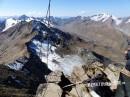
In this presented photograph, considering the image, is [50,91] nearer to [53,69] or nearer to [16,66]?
[16,66]

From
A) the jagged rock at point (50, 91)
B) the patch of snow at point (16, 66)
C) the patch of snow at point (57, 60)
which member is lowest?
the patch of snow at point (57, 60)

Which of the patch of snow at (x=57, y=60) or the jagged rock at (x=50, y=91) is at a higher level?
the jagged rock at (x=50, y=91)

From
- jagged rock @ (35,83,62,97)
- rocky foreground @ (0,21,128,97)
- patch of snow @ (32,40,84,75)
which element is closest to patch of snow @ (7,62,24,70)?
rocky foreground @ (0,21,128,97)

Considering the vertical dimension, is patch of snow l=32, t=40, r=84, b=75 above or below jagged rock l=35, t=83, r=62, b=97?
below

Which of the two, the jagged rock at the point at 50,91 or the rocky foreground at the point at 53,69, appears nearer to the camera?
the jagged rock at the point at 50,91

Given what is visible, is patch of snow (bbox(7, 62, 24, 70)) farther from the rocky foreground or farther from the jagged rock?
the jagged rock

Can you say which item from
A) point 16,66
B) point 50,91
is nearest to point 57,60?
point 16,66

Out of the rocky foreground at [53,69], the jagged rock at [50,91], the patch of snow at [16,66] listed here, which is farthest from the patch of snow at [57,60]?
the jagged rock at [50,91]

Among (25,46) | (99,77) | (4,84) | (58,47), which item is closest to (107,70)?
(99,77)

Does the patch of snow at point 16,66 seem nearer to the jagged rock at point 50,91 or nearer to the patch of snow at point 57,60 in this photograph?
the patch of snow at point 57,60

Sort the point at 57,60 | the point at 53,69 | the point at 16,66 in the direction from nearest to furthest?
the point at 16,66 → the point at 53,69 → the point at 57,60

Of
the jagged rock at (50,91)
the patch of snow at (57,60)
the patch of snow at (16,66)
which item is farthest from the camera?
the patch of snow at (57,60)

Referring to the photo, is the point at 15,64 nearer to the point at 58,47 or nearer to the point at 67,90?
the point at 58,47
